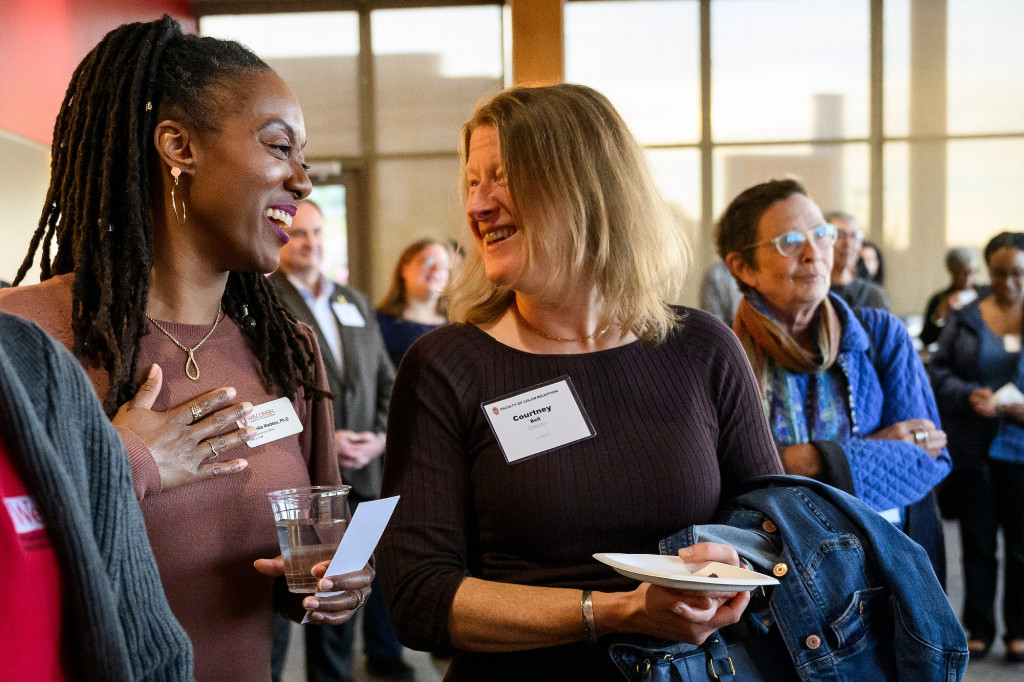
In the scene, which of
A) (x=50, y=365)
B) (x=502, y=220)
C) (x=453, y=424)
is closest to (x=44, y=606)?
(x=50, y=365)

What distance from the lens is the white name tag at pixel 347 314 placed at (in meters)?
4.17

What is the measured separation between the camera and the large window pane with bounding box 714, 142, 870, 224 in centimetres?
952

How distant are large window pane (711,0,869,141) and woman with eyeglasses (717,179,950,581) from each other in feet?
24.8

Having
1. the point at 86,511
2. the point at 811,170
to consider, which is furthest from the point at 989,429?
the point at 811,170

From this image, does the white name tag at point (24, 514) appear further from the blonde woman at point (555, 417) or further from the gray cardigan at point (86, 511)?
the blonde woman at point (555, 417)

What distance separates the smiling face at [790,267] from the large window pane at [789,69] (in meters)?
7.51

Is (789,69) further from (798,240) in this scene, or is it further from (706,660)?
(706,660)

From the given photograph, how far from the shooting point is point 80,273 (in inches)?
61.7

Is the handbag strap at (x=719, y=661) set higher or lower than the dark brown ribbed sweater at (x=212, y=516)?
lower

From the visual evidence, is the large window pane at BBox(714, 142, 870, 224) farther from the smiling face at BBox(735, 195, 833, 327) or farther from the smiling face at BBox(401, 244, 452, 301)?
the smiling face at BBox(735, 195, 833, 327)

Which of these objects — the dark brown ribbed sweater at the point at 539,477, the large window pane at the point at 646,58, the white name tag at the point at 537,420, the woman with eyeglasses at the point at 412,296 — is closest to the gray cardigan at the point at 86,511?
the dark brown ribbed sweater at the point at 539,477

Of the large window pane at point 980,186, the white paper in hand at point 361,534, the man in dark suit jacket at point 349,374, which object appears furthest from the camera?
the large window pane at point 980,186

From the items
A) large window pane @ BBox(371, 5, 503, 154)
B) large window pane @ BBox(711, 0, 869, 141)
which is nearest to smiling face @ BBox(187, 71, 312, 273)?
large window pane @ BBox(371, 5, 503, 154)

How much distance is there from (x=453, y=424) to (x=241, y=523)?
0.40m
